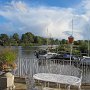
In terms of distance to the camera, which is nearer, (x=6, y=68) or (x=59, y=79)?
(x=59, y=79)

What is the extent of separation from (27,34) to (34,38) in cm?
399

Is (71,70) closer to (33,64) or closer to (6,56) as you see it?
(33,64)

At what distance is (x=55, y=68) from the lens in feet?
36.3

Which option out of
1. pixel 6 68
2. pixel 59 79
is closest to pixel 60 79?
pixel 59 79

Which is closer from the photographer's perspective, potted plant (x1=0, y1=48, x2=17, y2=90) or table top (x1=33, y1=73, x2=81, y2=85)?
table top (x1=33, y1=73, x2=81, y2=85)

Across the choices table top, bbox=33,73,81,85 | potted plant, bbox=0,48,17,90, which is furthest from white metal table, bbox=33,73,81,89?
potted plant, bbox=0,48,17,90

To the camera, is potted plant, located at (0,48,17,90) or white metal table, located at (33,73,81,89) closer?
white metal table, located at (33,73,81,89)

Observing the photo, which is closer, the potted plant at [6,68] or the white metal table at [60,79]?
the white metal table at [60,79]

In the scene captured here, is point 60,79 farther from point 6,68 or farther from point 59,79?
point 6,68

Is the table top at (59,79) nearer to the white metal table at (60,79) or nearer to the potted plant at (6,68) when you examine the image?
the white metal table at (60,79)

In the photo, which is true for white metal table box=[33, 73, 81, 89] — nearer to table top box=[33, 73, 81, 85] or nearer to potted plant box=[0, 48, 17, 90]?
table top box=[33, 73, 81, 85]

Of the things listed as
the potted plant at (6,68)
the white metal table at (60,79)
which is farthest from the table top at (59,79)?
the potted plant at (6,68)

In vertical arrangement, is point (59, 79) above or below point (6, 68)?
below

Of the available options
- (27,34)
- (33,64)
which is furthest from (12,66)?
(27,34)
